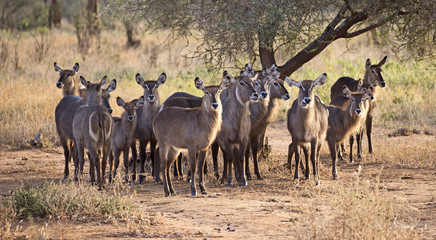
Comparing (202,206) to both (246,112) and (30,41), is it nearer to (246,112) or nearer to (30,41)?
(246,112)

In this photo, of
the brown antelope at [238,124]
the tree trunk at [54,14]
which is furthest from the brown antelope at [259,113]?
the tree trunk at [54,14]

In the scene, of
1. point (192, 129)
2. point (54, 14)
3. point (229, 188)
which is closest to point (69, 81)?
point (192, 129)

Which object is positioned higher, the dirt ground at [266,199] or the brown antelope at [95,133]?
the brown antelope at [95,133]

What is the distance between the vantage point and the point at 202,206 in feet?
27.6

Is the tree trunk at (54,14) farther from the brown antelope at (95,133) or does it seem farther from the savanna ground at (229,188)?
the brown antelope at (95,133)

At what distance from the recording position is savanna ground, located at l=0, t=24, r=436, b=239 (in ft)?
21.6

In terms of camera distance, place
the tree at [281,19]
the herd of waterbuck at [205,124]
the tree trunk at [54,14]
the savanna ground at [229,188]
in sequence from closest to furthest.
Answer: the savanna ground at [229,188]
the herd of waterbuck at [205,124]
the tree at [281,19]
the tree trunk at [54,14]

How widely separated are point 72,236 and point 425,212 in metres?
4.18

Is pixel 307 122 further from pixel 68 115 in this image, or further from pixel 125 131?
pixel 68 115

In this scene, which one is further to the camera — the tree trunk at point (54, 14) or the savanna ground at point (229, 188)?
the tree trunk at point (54, 14)

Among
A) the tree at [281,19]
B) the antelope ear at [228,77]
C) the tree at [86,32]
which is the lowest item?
the antelope ear at [228,77]

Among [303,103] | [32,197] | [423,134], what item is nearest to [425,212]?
[303,103]

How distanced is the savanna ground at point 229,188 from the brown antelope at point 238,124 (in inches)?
16.4

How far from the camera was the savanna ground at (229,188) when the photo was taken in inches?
259
